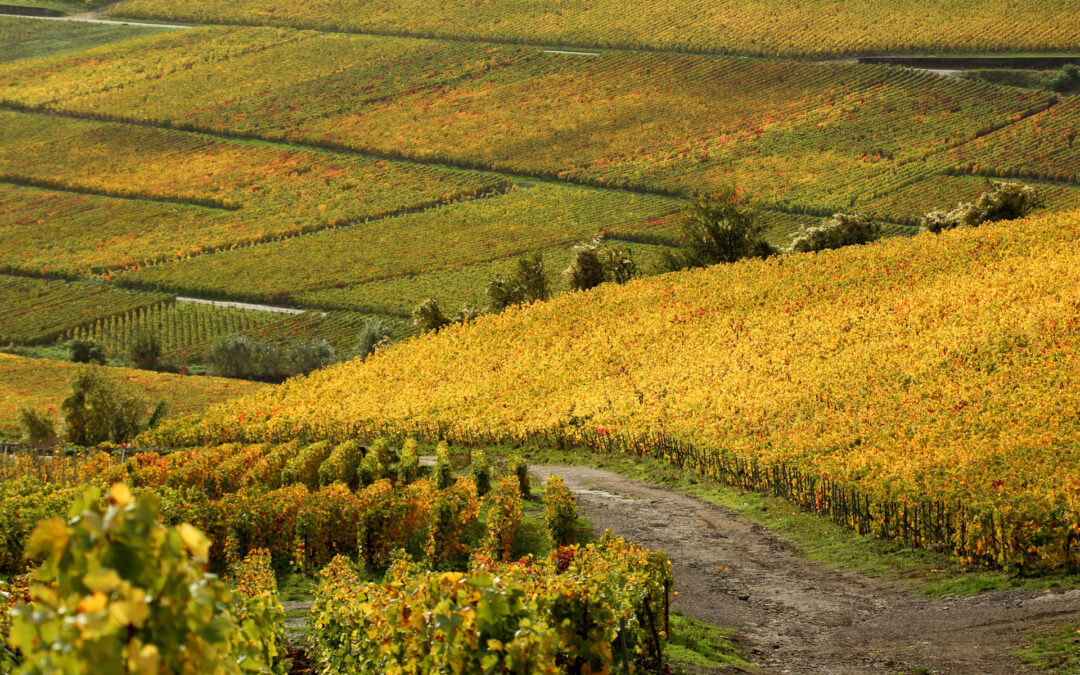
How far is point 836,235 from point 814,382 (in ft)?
122

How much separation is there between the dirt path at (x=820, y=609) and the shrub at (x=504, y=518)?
3892 mm

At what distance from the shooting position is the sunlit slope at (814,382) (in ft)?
111

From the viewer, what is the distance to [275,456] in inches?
1667

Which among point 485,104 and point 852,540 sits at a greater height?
point 485,104

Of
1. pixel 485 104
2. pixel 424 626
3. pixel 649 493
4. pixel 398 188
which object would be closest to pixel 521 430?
pixel 649 493

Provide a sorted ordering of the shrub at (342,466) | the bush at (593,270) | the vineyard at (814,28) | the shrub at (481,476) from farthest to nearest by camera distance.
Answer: the vineyard at (814,28) < the bush at (593,270) < the shrub at (481,476) < the shrub at (342,466)

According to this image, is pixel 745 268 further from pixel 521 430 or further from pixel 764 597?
pixel 764 597

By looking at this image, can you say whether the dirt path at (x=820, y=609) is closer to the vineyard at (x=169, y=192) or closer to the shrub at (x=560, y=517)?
the shrub at (x=560, y=517)

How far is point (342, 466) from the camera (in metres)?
41.7

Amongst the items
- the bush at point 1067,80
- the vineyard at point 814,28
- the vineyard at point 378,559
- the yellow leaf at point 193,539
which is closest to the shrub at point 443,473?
the vineyard at point 378,559

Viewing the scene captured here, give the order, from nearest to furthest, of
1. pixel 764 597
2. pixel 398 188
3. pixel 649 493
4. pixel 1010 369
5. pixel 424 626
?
pixel 424 626 → pixel 764 597 → pixel 649 493 → pixel 1010 369 → pixel 398 188

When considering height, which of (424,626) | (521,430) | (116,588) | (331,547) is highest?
(116,588)

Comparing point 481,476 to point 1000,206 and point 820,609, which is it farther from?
point 1000,206

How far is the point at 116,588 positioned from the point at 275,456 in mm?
37557
